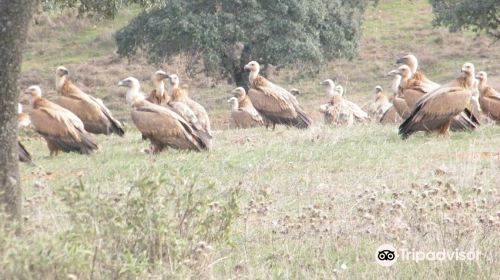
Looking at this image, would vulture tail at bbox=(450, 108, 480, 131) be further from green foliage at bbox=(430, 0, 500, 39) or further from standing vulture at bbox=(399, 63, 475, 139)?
green foliage at bbox=(430, 0, 500, 39)

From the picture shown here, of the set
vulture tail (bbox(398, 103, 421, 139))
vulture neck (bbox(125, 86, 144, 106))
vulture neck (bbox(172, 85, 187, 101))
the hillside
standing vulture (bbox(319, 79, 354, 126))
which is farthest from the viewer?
the hillside

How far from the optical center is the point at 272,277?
682cm

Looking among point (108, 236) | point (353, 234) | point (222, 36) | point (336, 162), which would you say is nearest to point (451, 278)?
point (353, 234)

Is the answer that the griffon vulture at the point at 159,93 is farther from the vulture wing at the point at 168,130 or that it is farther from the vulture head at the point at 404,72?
the vulture head at the point at 404,72

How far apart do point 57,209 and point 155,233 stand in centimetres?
198

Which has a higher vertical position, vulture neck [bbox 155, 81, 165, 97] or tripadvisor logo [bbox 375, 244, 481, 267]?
tripadvisor logo [bbox 375, 244, 481, 267]

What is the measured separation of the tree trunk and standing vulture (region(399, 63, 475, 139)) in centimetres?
774

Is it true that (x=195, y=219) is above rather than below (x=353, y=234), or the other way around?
above

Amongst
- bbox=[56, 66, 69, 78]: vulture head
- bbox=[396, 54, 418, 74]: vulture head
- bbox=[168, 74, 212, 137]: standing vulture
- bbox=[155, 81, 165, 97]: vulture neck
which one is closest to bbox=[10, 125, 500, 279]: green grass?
bbox=[168, 74, 212, 137]: standing vulture

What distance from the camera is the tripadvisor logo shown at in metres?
6.95

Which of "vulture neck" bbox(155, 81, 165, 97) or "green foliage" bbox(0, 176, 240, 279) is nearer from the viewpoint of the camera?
"green foliage" bbox(0, 176, 240, 279)

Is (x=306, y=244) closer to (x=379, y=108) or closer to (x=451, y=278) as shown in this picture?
(x=451, y=278)

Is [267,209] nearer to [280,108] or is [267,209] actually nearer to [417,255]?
[417,255]

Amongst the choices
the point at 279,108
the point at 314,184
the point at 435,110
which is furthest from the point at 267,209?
the point at 279,108
